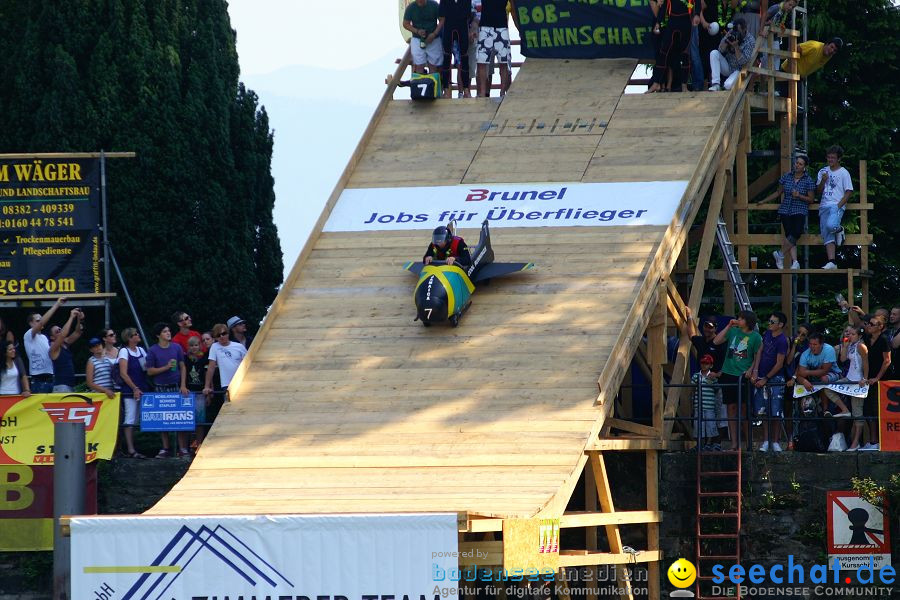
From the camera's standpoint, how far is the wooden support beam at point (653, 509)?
68.9 feet

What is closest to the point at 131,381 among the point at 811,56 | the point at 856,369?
the point at 856,369

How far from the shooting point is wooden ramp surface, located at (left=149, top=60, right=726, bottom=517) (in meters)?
19.6

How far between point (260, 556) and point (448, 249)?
5055 mm

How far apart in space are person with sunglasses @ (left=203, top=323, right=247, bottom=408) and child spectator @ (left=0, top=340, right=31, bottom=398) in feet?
7.15

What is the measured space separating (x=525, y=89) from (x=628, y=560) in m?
7.61

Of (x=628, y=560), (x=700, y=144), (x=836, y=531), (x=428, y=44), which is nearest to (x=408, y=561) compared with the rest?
(x=628, y=560)

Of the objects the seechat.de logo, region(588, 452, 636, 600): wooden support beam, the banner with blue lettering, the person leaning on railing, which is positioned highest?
the banner with blue lettering

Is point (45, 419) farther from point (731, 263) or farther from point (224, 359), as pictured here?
point (731, 263)

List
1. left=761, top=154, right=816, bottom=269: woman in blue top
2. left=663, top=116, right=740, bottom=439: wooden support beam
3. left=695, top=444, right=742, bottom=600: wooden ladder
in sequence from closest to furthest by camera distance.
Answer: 1. left=695, top=444, right=742, bottom=600: wooden ladder
2. left=663, top=116, right=740, bottom=439: wooden support beam
3. left=761, top=154, right=816, bottom=269: woman in blue top

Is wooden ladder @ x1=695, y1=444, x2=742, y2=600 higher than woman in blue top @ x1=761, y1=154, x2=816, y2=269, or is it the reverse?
woman in blue top @ x1=761, y1=154, x2=816, y2=269

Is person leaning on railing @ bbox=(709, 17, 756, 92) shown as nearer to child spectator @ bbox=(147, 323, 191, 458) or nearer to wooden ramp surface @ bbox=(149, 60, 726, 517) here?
wooden ramp surface @ bbox=(149, 60, 726, 517)

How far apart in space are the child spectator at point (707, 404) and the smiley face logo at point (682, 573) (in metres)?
1.32

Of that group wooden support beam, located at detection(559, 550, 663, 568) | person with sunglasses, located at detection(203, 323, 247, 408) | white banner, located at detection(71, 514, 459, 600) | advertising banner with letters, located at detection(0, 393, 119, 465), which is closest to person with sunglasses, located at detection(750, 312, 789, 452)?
wooden support beam, located at detection(559, 550, 663, 568)

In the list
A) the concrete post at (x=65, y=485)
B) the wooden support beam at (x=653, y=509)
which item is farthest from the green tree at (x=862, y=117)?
the concrete post at (x=65, y=485)
